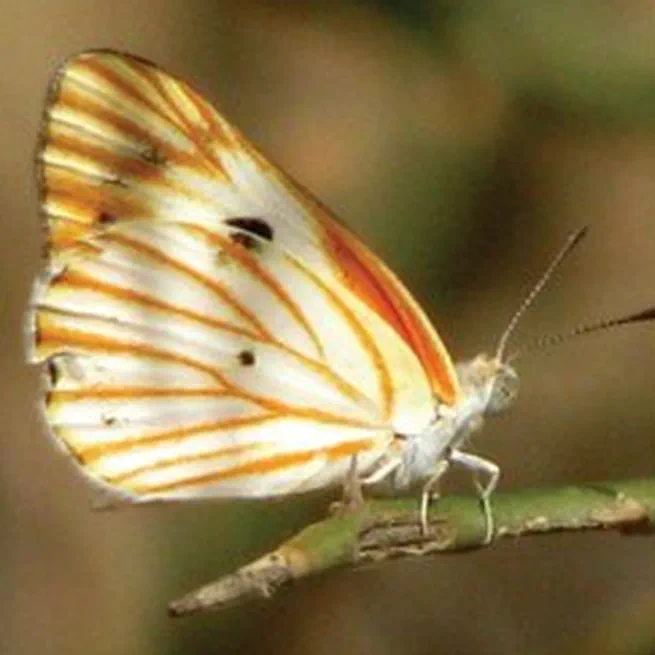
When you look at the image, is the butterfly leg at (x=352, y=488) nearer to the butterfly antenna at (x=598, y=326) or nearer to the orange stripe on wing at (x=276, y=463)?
the orange stripe on wing at (x=276, y=463)

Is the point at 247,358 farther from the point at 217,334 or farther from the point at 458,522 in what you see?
the point at 458,522

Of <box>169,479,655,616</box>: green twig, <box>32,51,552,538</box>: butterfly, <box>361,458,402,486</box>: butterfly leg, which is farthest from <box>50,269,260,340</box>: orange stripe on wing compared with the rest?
<box>169,479,655,616</box>: green twig

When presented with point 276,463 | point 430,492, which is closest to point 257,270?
point 276,463

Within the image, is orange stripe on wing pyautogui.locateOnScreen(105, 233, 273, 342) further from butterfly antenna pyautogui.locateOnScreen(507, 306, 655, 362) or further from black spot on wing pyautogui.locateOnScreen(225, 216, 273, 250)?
butterfly antenna pyautogui.locateOnScreen(507, 306, 655, 362)

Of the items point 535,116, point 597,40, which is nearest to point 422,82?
point 535,116

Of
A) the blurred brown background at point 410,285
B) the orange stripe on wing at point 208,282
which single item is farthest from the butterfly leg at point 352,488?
the blurred brown background at point 410,285

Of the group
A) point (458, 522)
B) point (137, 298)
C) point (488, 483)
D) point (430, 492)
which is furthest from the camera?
point (137, 298)
